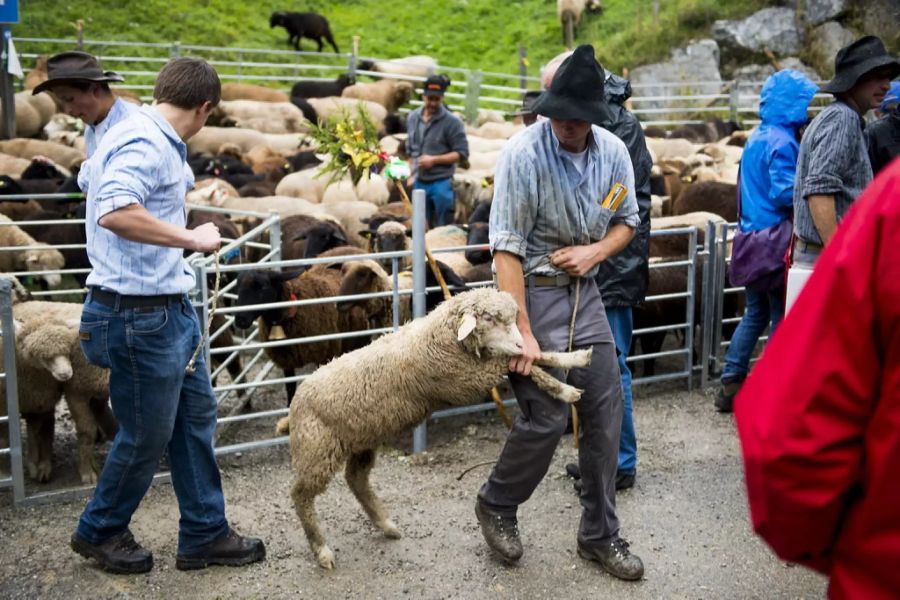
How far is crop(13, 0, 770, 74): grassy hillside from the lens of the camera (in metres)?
24.9

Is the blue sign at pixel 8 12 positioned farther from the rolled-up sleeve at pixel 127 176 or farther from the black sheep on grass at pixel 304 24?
the black sheep on grass at pixel 304 24

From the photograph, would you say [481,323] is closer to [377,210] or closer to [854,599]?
[854,599]

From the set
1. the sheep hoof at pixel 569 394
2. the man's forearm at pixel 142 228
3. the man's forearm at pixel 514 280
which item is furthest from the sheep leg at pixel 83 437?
the sheep hoof at pixel 569 394

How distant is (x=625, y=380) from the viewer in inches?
208

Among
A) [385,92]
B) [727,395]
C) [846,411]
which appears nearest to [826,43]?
[385,92]

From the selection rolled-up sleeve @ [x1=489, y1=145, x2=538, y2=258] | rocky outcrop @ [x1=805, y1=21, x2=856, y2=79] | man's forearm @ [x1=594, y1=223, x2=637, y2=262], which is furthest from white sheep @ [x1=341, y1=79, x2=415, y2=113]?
rolled-up sleeve @ [x1=489, y1=145, x2=538, y2=258]

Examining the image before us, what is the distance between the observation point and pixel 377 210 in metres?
11.1

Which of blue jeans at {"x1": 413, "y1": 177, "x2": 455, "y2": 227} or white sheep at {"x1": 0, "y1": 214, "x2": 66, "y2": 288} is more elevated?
blue jeans at {"x1": 413, "y1": 177, "x2": 455, "y2": 227}

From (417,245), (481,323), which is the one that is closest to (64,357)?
(417,245)

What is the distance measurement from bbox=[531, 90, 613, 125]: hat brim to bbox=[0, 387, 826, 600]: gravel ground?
6.69 feet

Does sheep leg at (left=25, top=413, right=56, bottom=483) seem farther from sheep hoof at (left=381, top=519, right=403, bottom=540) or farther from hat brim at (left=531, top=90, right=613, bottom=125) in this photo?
hat brim at (left=531, top=90, right=613, bottom=125)

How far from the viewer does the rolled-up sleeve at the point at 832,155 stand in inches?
195

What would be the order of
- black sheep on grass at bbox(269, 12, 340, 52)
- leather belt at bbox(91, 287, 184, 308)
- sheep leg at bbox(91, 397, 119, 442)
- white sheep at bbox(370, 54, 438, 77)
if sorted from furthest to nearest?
black sheep on grass at bbox(269, 12, 340, 52) < white sheep at bbox(370, 54, 438, 77) < sheep leg at bbox(91, 397, 119, 442) < leather belt at bbox(91, 287, 184, 308)

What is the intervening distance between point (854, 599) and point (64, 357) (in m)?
4.53
